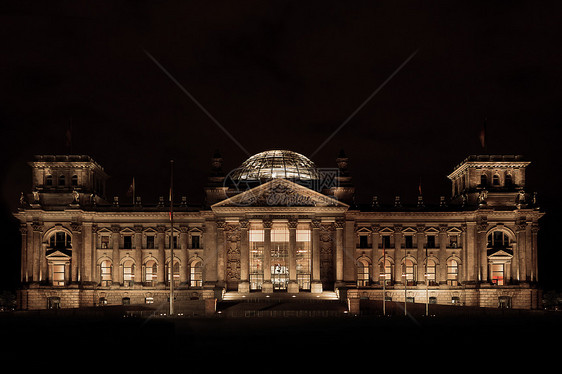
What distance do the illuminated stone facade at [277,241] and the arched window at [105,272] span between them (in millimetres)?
153

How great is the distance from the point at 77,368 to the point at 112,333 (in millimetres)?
10690

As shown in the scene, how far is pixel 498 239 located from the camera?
11344cm

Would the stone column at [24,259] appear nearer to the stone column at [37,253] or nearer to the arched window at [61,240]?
the stone column at [37,253]

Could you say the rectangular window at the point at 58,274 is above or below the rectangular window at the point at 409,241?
Answer: below

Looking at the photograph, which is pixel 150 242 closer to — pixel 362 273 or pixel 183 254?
pixel 183 254

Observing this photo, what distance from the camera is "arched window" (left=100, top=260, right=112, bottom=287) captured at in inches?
4417

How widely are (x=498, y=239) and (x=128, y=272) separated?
54.3 metres

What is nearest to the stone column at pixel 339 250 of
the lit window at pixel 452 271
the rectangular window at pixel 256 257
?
the rectangular window at pixel 256 257

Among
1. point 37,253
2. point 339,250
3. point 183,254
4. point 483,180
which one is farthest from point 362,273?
point 37,253

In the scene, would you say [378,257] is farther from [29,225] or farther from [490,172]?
[29,225]

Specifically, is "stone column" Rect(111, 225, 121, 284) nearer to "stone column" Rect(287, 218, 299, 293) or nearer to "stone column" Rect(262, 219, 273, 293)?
"stone column" Rect(262, 219, 273, 293)

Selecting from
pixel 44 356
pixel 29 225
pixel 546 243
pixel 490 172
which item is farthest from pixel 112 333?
pixel 546 243

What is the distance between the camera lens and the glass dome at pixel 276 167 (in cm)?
11769

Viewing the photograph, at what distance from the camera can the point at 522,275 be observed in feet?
365
